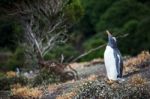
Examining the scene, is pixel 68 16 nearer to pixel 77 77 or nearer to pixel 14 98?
pixel 77 77

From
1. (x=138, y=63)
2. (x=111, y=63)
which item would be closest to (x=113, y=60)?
(x=111, y=63)

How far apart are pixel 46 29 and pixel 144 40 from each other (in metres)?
28.4

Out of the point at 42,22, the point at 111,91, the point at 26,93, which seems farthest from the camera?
the point at 42,22

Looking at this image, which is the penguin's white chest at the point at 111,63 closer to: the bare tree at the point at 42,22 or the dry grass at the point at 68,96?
the dry grass at the point at 68,96

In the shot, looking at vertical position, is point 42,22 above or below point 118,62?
above

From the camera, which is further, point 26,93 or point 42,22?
point 42,22

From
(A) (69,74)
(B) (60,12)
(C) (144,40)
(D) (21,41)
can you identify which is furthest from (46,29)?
(C) (144,40)

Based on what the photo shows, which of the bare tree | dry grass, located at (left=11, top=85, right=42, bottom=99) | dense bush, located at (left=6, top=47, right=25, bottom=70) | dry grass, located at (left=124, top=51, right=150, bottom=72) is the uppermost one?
dense bush, located at (left=6, top=47, right=25, bottom=70)

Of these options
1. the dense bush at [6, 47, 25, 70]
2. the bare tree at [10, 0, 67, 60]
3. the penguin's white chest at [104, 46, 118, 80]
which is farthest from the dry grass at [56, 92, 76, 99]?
the dense bush at [6, 47, 25, 70]

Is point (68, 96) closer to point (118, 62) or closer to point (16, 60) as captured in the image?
point (118, 62)

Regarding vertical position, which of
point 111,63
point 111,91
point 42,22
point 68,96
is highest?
point 42,22

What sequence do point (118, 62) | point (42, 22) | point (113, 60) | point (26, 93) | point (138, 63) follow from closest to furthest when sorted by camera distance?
Answer: point (113, 60) < point (118, 62) < point (26, 93) < point (138, 63) < point (42, 22)

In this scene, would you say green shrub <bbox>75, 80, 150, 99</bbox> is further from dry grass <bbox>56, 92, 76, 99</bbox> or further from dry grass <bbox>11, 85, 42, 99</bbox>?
dry grass <bbox>11, 85, 42, 99</bbox>

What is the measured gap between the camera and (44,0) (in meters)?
26.4
